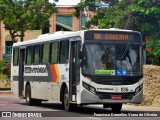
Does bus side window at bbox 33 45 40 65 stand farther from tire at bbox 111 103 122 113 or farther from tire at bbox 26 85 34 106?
tire at bbox 111 103 122 113

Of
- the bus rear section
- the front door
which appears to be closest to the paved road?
the bus rear section

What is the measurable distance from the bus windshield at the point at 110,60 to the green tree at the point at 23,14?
3794 cm

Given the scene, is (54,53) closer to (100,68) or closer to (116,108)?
(116,108)

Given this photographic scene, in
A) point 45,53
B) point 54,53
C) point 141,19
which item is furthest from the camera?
point 141,19

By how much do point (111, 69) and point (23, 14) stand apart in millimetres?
39760

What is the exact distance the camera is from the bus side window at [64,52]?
23453mm

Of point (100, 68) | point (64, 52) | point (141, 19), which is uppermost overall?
point (141, 19)

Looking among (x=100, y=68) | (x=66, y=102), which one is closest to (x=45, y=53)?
(x=66, y=102)

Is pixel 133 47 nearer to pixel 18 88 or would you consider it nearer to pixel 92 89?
pixel 92 89

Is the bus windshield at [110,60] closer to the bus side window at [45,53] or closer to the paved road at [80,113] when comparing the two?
the paved road at [80,113]

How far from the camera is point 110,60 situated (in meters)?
21.7

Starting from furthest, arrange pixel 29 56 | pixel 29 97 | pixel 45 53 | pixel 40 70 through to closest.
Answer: pixel 29 97 → pixel 29 56 → pixel 40 70 → pixel 45 53

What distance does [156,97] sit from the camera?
99.0 feet

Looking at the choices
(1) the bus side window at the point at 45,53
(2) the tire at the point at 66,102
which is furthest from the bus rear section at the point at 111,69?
(1) the bus side window at the point at 45,53
